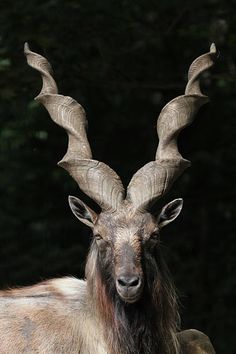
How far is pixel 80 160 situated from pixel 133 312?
4.82ft

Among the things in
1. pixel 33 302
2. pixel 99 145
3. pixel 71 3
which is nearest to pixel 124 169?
pixel 99 145

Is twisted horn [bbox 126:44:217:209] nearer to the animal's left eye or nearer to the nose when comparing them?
the animal's left eye

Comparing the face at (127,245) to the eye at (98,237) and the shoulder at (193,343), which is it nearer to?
the eye at (98,237)

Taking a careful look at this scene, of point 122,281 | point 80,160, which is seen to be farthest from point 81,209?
point 122,281

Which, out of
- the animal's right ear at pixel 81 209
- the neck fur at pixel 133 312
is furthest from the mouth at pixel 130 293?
the animal's right ear at pixel 81 209

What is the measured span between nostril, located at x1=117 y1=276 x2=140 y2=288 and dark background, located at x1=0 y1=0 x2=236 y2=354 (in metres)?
5.38

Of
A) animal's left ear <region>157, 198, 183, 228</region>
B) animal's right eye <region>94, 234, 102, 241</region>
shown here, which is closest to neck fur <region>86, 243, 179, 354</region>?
animal's right eye <region>94, 234, 102, 241</region>

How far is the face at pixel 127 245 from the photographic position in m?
9.36

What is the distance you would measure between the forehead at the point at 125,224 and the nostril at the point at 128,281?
0.47 meters

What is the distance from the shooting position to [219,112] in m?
17.8

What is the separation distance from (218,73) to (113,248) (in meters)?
7.72

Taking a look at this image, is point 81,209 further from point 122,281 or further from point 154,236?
point 122,281

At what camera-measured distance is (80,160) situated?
10188mm

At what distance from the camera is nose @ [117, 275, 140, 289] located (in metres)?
9.30
